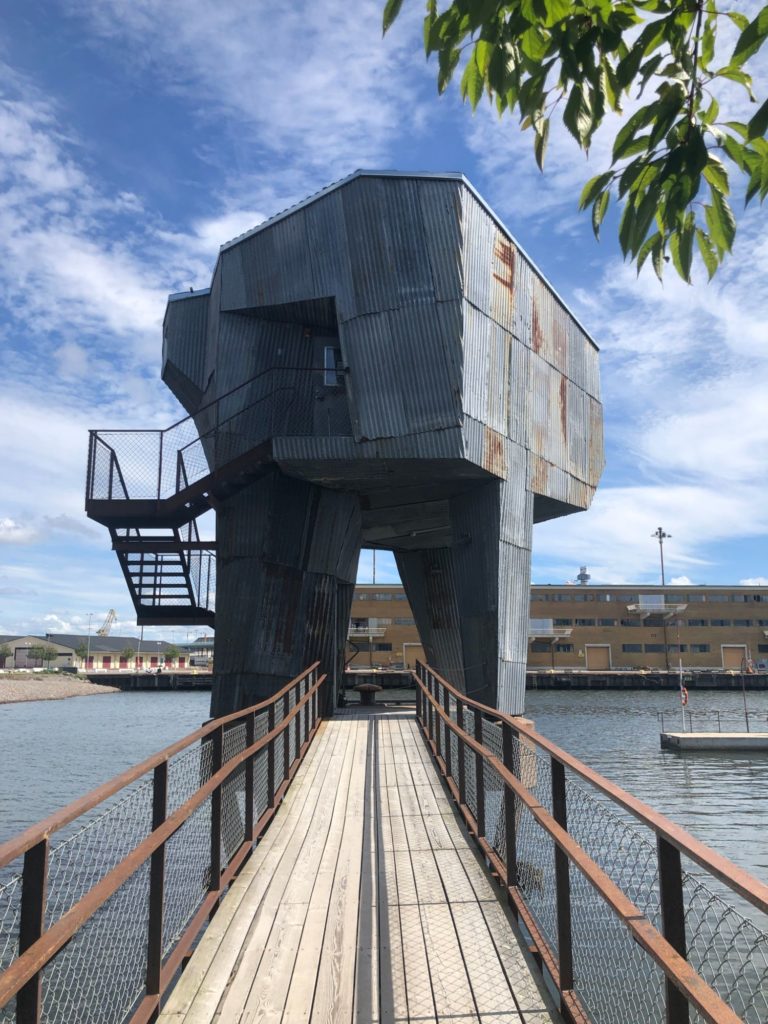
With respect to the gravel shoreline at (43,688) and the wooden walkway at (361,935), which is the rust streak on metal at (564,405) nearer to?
the wooden walkway at (361,935)

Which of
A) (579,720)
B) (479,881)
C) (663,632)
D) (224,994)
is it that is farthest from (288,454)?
(663,632)

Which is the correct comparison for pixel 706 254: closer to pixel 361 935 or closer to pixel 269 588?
pixel 361 935

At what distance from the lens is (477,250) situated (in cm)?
1583

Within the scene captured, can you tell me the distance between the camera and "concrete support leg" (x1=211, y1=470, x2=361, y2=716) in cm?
1586

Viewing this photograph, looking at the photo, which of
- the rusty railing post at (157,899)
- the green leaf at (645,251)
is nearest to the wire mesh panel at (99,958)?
the rusty railing post at (157,899)

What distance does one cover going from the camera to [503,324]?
16.8 metres

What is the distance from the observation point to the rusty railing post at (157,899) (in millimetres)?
4082

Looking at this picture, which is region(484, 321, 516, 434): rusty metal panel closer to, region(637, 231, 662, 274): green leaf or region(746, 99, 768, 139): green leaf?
region(637, 231, 662, 274): green leaf

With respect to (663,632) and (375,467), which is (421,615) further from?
(663,632)

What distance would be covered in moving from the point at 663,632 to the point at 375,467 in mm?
67565

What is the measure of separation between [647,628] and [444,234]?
68062mm

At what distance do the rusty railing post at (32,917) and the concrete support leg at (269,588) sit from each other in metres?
13.0

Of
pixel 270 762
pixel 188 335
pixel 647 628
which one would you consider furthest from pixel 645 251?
pixel 647 628

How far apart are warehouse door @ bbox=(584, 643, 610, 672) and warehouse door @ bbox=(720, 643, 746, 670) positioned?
413 inches
